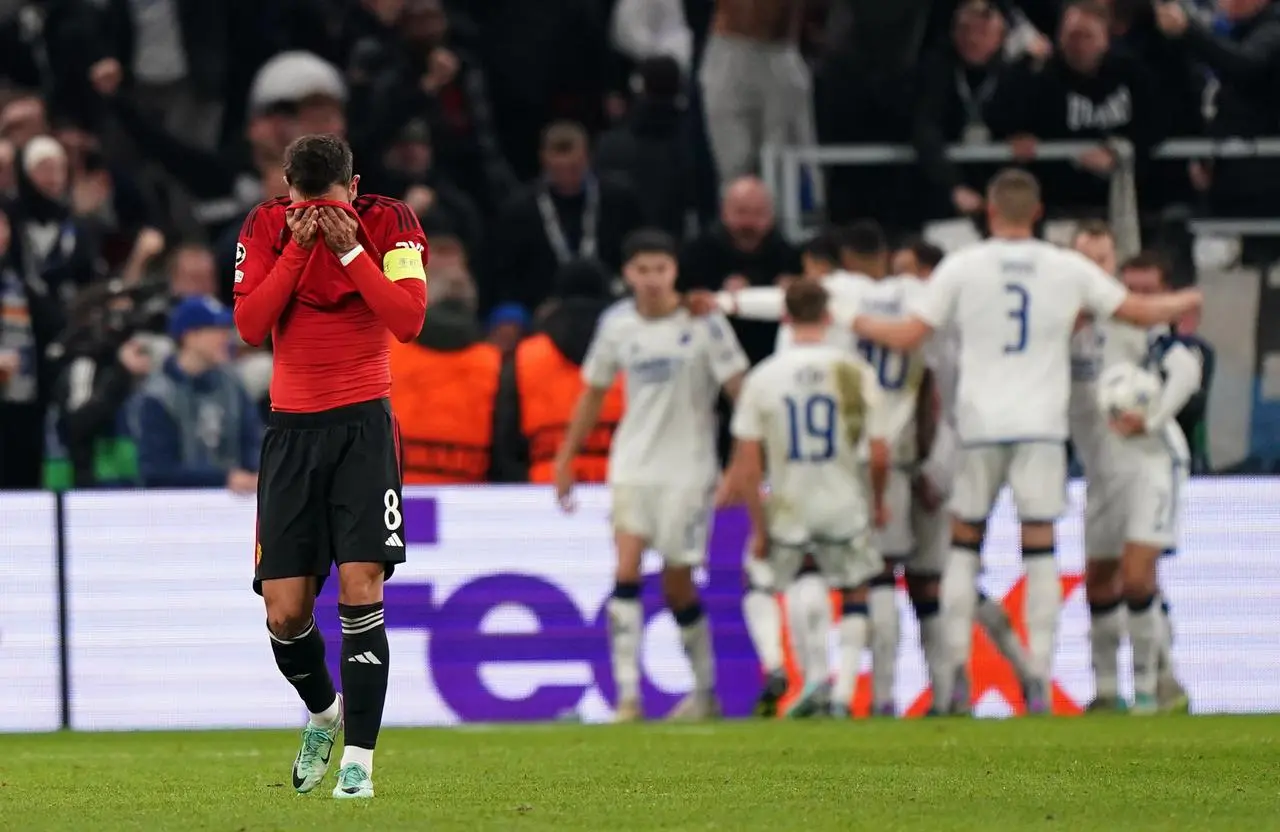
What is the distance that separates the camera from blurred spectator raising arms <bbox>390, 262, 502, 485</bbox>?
14.4 m

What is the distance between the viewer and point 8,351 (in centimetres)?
1509

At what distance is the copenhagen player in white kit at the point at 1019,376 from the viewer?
1288 cm

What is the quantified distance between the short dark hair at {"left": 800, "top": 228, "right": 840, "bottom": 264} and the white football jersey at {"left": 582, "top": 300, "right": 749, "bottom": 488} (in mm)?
674

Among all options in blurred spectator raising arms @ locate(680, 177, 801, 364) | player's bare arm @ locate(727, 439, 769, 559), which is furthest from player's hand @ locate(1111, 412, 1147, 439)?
blurred spectator raising arms @ locate(680, 177, 801, 364)

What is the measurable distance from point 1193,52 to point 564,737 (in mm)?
7038

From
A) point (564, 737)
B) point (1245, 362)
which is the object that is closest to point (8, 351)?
point (564, 737)

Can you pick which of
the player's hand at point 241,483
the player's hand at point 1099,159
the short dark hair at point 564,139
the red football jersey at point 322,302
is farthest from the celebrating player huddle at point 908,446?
the red football jersey at point 322,302

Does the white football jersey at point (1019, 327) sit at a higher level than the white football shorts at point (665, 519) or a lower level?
higher

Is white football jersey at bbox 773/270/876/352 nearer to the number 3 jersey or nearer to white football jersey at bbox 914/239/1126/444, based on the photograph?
the number 3 jersey

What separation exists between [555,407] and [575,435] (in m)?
0.85

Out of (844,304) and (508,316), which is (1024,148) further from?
(508,316)

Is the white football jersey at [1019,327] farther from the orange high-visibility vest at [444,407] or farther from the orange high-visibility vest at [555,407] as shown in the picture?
the orange high-visibility vest at [444,407]

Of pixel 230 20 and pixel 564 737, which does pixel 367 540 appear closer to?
pixel 564 737

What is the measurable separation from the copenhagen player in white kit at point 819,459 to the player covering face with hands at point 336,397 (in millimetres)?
5170
